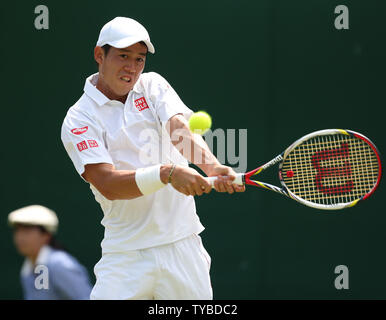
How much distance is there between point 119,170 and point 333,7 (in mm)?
2514

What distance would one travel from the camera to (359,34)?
18.1 feet

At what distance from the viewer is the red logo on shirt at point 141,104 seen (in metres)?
3.72

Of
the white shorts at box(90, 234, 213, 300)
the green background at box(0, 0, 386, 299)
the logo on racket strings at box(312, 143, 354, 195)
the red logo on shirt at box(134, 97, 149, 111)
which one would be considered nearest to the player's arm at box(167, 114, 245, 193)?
the red logo on shirt at box(134, 97, 149, 111)

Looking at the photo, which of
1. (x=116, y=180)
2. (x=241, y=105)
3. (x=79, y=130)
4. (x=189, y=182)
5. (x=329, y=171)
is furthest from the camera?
(x=241, y=105)

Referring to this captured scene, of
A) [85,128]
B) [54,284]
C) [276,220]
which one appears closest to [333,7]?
[276,220]

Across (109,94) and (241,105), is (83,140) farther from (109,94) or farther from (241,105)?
(241,105)

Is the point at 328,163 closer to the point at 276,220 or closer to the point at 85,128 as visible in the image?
the point at 85,128

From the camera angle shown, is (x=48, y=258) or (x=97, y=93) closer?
(x=48, y=258)

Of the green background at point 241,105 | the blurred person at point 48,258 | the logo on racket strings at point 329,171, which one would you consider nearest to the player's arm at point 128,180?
the blurred person at point 48,258


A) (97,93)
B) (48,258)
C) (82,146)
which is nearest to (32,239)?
(48,258)

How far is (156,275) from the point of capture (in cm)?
362

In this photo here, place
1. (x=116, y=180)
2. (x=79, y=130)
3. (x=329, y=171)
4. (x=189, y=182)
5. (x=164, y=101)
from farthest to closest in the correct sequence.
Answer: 1. (x=329, y=171)
2. (x=164, y=101)
3. (x=79, y=130)
4. (x=116, y=180)
5. (x=189, y=182)

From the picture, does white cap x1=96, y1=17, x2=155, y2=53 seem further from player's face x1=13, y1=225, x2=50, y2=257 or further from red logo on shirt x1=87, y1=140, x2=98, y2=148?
player's face x1=13, y1=225, x2=50, y2=257

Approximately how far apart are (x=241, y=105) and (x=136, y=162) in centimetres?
204
